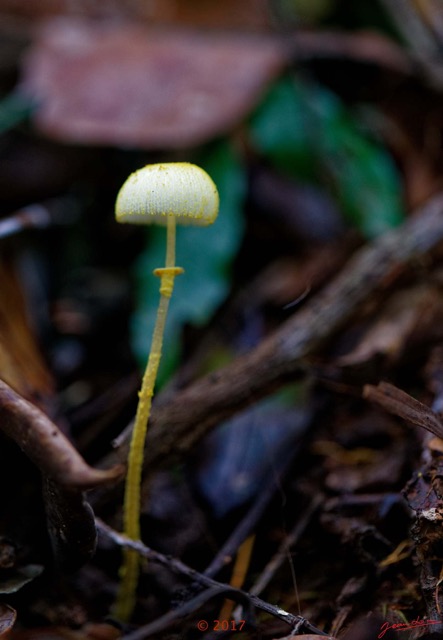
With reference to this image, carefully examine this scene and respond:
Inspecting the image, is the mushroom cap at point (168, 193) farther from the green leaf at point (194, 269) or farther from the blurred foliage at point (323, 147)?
the blurred foliage at point (323, 147)

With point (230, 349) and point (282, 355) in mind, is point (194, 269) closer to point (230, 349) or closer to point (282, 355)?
point (230, 349)

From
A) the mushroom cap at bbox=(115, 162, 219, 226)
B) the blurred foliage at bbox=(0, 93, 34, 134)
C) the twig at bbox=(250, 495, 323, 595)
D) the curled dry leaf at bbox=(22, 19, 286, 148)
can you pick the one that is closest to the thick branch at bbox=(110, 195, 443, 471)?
the twig at bbox=(250, 495, 323, 595)

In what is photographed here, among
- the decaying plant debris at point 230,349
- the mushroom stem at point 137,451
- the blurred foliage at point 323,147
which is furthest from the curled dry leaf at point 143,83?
the mushroom stem at point 137,451

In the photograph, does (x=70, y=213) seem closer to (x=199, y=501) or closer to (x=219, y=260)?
(x=219, y=260)

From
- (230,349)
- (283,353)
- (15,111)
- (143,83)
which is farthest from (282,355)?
(15,111)

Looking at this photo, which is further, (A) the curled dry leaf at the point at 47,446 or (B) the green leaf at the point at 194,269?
(B) the green leaf at the point at 194,269

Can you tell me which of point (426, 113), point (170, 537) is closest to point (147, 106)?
point (426, 113)
